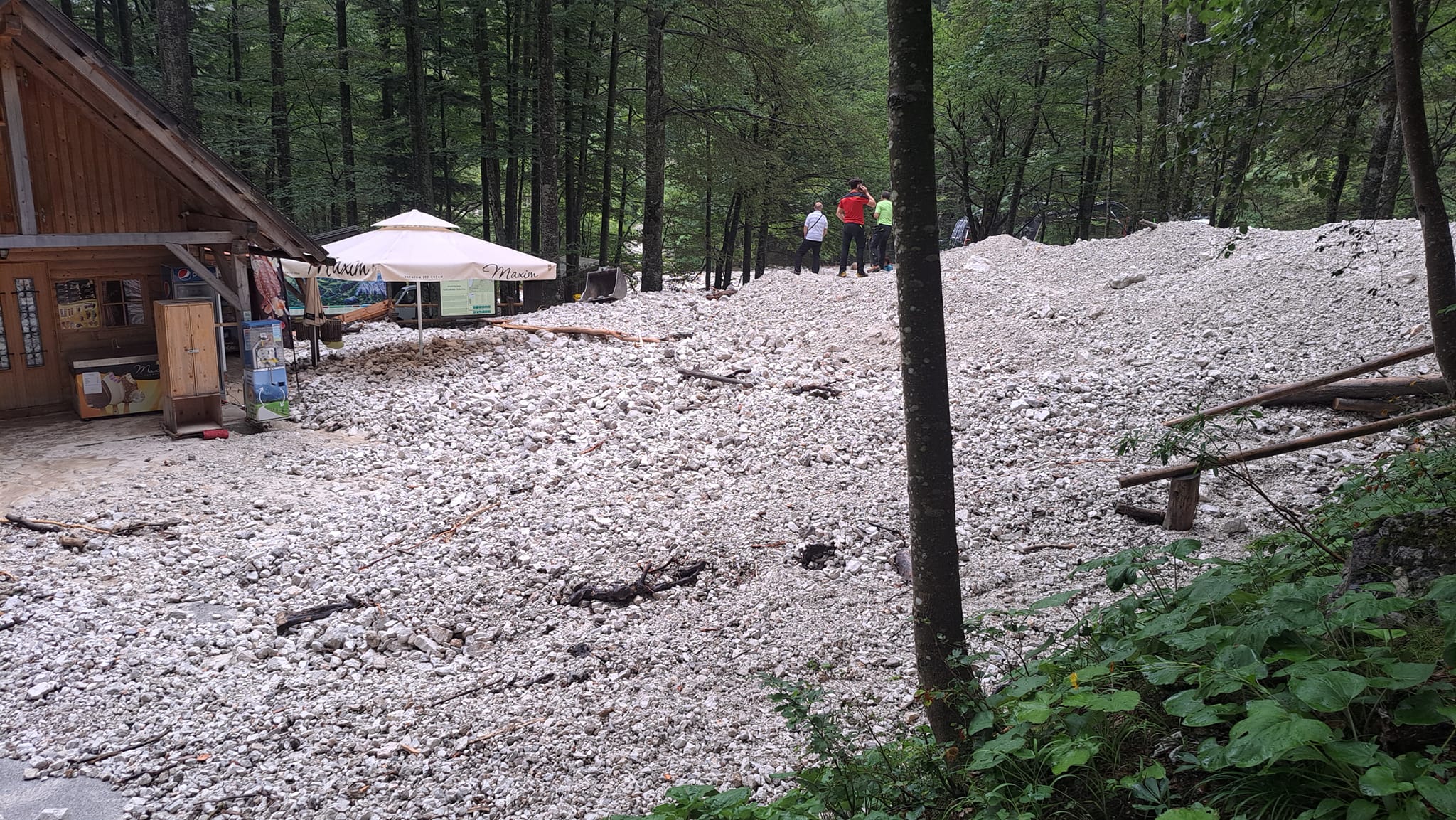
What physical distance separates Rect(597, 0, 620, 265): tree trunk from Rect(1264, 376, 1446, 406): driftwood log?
62.9 ft

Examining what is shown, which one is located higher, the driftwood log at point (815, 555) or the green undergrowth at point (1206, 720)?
the green undergrowth at point (1206, 720)

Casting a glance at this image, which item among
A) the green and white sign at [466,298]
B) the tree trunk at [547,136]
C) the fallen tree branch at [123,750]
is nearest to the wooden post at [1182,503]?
the fallen tree branch at [123,750]

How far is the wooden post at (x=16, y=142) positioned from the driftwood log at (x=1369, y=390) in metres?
13.5

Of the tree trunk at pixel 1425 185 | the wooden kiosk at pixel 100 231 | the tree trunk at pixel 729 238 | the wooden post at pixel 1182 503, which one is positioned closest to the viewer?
the tree trunk at pixel 1425 185

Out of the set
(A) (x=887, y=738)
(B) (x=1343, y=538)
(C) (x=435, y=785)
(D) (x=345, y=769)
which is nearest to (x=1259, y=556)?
(B) (x=1343, y=538)

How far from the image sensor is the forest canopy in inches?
757

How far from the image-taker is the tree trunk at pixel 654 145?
19578 mm

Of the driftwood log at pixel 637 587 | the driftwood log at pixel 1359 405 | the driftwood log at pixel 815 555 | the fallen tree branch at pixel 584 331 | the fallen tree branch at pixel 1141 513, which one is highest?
the fallen tree branch at pixel 584 331

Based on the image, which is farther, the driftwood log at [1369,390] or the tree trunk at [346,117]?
the tree trunk at [346,117]

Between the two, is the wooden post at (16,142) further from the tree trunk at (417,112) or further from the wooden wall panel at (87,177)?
the tree trunk at (417,112)

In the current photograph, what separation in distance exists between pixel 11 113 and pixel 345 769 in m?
9.60

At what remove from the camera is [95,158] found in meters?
10.5

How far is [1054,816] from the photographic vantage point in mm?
2520

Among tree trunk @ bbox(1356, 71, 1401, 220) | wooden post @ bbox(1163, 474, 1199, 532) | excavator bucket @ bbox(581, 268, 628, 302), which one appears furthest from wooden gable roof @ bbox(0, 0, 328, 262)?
tree trunk @ bbox(1356, 71, 1401, 220)
